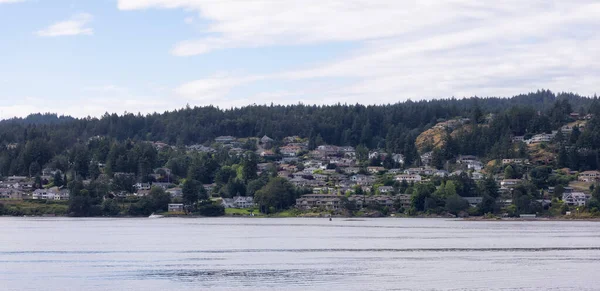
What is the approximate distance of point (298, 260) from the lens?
5075 centimetres

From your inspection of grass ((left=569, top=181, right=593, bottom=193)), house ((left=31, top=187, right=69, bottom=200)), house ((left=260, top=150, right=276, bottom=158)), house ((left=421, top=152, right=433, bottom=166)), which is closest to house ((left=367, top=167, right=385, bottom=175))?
house ((left=421, top=152, right=433, bottom=166))

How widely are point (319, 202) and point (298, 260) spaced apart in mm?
71870

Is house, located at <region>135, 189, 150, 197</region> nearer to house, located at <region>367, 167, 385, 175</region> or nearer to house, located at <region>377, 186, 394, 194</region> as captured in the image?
house, located at <region>377, 186, 394, 194</region>

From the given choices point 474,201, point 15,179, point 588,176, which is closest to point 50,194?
point 15,179

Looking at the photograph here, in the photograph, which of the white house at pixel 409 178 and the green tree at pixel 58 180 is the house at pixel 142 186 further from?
the white house at pixel 409 178

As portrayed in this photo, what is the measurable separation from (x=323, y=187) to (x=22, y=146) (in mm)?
57702

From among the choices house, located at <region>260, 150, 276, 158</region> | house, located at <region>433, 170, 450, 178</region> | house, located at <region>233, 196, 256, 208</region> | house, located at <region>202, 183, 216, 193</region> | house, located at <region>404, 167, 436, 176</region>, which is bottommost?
house, located at <region>233, 196, 256, 208</region>

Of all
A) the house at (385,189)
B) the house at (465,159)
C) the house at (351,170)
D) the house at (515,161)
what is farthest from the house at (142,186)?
the house at (515,161)

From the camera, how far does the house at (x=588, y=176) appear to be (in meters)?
131

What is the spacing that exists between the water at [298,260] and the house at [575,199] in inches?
1613

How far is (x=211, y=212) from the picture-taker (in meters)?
120

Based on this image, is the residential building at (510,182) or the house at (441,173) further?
the house at (441,173)

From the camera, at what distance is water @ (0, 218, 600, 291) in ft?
130

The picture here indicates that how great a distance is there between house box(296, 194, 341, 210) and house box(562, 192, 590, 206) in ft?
92.9
